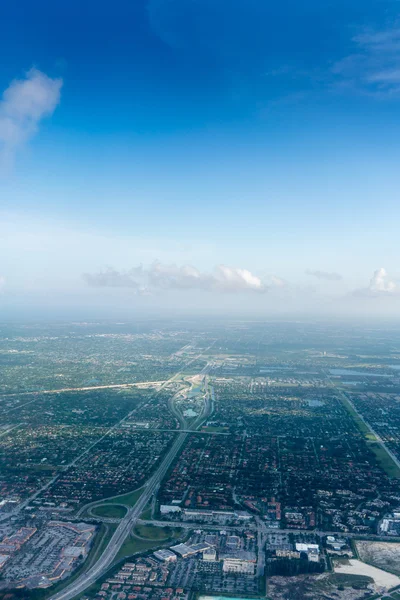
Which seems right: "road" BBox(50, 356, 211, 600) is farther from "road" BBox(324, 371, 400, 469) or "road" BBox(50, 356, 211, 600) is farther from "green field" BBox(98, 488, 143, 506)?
"road" BBox(324, 371, 400, 469)

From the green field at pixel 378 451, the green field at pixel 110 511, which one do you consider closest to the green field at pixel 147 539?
the green field at pixel 110 511

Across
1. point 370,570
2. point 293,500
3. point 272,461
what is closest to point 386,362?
point 272,461

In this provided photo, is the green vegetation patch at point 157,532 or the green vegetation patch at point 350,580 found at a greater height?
the green vegetation patch at point 157,532

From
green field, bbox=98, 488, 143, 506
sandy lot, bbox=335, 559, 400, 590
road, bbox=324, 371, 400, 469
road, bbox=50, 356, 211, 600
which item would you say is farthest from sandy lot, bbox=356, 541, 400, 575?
green field, bbox=98, 488, 143, 506

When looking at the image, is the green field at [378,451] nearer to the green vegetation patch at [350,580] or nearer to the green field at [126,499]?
the green vegetation patch at [350,580]

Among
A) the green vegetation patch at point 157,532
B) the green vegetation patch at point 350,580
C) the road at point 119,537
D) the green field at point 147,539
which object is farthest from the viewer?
the green vegetation patch at point 157,532

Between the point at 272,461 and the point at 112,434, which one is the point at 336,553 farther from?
the point at 112,434

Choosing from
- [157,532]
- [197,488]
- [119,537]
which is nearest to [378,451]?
[197,488]
